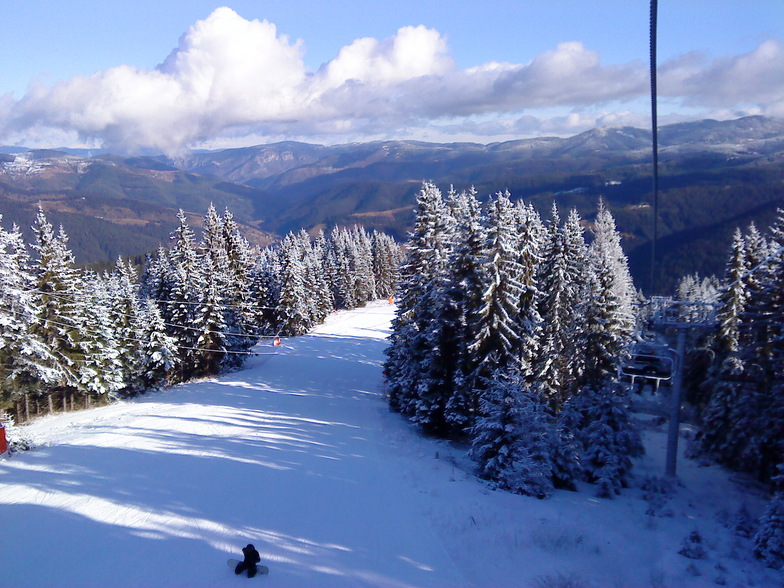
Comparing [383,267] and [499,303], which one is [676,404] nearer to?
[499,303]

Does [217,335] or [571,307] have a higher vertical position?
[571,307]

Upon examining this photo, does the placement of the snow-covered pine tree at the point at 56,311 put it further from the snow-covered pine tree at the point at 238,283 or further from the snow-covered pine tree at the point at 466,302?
the snow-covered pine tree at the point at 466,302

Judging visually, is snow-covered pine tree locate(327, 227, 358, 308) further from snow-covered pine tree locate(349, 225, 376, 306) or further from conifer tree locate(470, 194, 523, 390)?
A: conifer tree locate(470, 194, 523, 390)

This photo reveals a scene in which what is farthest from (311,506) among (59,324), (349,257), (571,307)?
(349,257)

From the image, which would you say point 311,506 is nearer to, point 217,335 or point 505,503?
point 505,503

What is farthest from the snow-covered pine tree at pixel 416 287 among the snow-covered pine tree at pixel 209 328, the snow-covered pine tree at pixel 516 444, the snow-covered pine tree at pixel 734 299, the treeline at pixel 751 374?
the snow-covered pine tree at pixel 209 328

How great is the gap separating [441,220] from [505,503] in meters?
16.5

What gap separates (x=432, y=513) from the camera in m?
13.3

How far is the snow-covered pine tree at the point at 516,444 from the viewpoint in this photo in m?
15.5

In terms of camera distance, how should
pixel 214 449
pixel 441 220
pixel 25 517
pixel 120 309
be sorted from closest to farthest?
pixel 25 517 < pixel 214 449 < pixel 441 220 < pixel 120 309

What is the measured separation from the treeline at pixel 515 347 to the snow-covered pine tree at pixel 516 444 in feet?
0.17

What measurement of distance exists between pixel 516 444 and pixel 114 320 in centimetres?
3103

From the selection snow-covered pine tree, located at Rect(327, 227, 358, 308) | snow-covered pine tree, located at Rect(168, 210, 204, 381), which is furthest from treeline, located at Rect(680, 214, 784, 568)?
snow-covered pine tree, located at Rect(327, 227, 358, 308)

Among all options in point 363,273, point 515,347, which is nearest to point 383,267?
point 363,273
